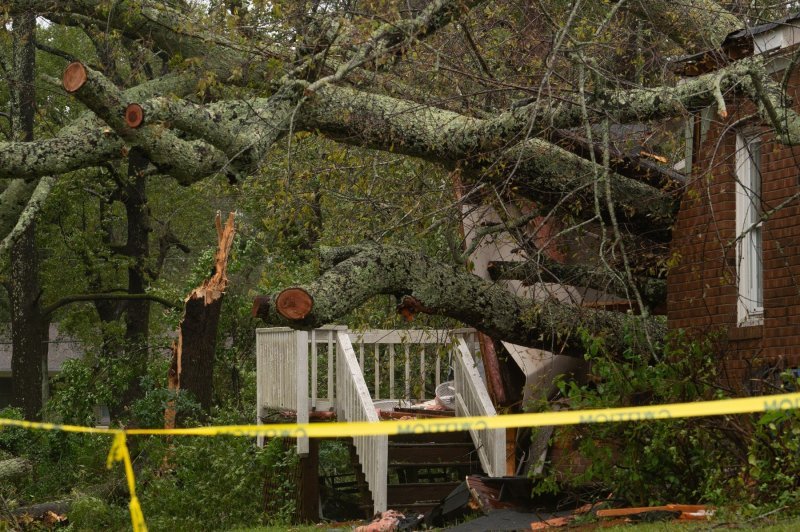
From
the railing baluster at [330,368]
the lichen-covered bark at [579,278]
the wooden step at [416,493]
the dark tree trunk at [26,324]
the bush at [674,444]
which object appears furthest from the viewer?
the dark tree trunk at [26,324]

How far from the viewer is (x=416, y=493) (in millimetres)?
13695

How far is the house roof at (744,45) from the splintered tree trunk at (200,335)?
31.6 feet

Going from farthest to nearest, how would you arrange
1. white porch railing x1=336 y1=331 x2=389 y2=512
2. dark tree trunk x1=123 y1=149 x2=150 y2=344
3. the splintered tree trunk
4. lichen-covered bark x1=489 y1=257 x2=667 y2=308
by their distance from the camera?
dark tree trunk x1=123 y1=149 x2=150 y2=344, the splintered tree trunk, white porch railing x1=336 y1=331 x2=389 y2=512, lichen-covered bark x1=489 y1=257 x2=667 y2=308

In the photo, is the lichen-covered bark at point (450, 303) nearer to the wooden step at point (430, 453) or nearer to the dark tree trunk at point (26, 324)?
the wooden step at point (430, 453)

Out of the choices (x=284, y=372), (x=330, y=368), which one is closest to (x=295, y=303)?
(x=330, y=368)

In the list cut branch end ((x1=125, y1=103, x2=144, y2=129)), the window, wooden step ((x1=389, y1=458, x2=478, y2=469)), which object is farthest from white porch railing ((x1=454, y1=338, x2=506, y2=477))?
cut branch end ((x1=125, y1=103, x2=144, y2=129))

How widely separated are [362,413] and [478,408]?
1.51 meters

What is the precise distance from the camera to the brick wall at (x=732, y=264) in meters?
10.4

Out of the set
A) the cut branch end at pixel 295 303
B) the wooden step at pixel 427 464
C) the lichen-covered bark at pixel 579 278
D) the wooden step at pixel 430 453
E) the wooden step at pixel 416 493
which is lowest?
the wooden step at pixel 416 493

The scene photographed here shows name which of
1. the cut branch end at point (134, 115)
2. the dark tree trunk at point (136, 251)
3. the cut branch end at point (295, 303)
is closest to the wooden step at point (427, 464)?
the cut branch end at point (295, 303)

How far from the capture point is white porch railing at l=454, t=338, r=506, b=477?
1328 cm

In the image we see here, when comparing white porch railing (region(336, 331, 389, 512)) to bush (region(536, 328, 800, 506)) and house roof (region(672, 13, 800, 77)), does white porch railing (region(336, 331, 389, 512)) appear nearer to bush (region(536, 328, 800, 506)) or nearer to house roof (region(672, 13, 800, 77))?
bush (region(536, 328, 800, 506))

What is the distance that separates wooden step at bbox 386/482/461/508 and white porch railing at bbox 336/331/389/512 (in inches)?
12.7

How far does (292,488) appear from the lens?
14.5m
